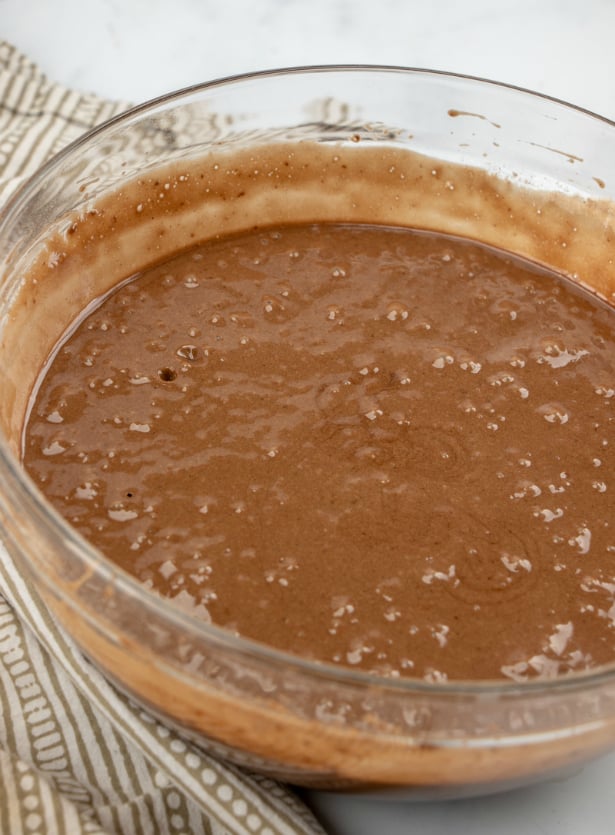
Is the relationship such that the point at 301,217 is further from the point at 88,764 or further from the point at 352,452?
the point at 88,764

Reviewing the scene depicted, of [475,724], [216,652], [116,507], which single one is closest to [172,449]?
[116,507]

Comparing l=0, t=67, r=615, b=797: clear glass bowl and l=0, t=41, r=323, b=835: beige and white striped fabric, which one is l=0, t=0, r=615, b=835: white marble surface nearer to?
l=0, t=67, r=615, b=797: clear glass bowl

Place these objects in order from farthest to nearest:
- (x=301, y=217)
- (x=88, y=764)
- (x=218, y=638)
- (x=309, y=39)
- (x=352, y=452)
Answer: (x=309, y=39) → (x=301, y=217) → (x=352, y=452) → (x=88, y=764) → (x=218, y=638)

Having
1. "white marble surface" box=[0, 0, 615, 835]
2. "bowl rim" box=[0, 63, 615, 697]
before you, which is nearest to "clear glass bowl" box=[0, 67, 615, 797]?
"bowl rim" box=[0, 63, 615, 697]

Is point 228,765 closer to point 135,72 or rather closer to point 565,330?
point 565,330

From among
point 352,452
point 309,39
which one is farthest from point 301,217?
point 309,39

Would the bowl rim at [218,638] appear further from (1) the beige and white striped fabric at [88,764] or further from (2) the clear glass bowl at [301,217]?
(1) the beige and white striped fabric at [88,764]
